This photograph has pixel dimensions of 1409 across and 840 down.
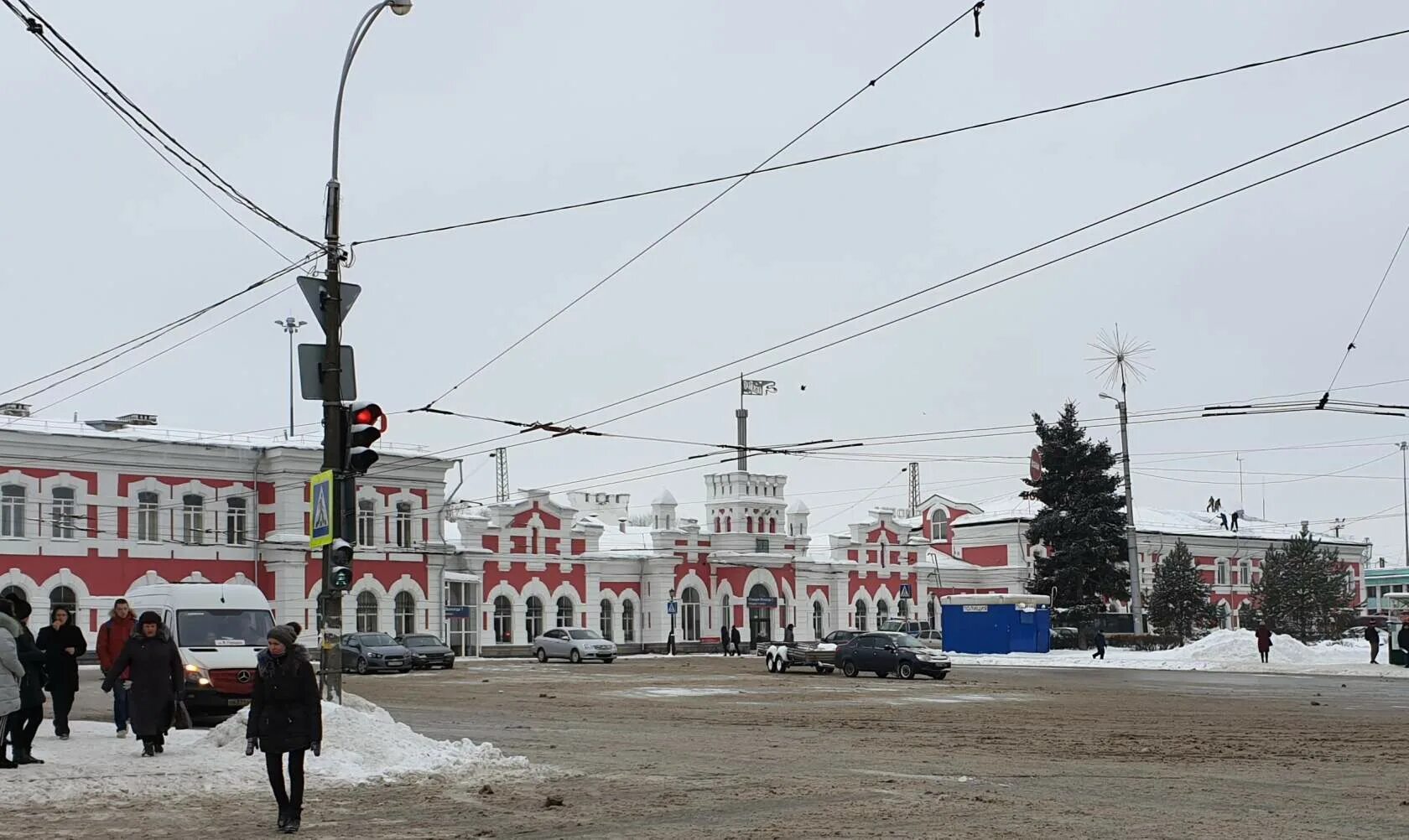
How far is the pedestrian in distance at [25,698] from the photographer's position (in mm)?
14914

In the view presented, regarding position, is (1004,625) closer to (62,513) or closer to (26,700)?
(62,513)

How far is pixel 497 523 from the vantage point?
69062 millimetres

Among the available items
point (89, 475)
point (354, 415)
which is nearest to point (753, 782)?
point (354, 415)

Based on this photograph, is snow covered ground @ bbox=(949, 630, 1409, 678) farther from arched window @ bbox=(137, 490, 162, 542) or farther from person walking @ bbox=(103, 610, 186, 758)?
person walking @ bbox=(103, 610, 186, 758)

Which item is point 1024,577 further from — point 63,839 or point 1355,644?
point 63,839

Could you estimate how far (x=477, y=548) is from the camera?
222ft

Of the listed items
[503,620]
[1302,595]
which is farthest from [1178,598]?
[503,620]

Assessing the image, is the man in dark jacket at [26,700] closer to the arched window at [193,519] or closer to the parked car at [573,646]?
the parked car at [573,646]

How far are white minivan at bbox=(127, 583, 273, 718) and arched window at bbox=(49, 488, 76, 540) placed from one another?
3231cm

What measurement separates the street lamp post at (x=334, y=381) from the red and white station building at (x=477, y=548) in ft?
81.9

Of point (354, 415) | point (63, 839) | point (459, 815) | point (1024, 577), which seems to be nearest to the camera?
point (63, 839)

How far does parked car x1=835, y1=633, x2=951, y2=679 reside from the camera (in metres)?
41.2

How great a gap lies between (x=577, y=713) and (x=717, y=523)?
52.5 metres

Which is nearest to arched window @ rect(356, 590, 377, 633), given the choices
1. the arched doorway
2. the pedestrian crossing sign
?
the arched doorway
